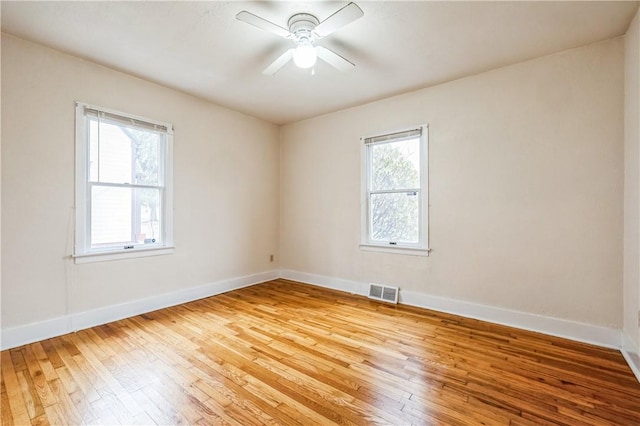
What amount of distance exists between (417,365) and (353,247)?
6.91 ft

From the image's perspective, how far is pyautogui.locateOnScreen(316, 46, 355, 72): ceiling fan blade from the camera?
94.9 inches

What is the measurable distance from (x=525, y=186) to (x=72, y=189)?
445cm

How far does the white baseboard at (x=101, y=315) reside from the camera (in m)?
2.47

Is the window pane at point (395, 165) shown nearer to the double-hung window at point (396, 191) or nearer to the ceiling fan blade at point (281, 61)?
the double-hung window at point (396, 191)

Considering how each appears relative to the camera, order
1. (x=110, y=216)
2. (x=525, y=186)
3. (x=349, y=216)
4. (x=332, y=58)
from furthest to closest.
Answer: (x=349, y=216)
(x=110, y=216)
(x=525, y=186)
(x=332, y=58)

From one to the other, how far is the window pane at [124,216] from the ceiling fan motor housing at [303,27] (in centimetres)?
241

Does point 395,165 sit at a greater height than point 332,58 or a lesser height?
lesser

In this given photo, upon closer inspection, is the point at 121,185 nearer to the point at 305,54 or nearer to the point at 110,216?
the point at 110,216

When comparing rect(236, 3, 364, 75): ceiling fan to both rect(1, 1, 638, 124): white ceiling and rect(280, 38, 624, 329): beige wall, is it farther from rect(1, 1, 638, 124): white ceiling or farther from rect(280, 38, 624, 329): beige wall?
rect(280, 38, 624, 329): beige wall

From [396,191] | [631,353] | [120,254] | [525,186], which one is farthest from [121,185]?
[631,353]

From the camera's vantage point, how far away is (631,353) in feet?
7.28

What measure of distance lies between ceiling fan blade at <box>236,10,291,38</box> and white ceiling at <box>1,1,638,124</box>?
0.48 ft

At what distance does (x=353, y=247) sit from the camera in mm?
4176

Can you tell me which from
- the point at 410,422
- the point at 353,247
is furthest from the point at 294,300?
the point at 410,422
